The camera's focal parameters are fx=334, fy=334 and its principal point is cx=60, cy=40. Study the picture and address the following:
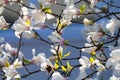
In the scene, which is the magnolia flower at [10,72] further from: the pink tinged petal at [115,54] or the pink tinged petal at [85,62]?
the pink tinged petal at [115,54]

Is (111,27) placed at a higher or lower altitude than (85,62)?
higher

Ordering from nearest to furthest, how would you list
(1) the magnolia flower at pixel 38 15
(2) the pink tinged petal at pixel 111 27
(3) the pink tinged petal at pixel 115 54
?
(3) the pink tinged petal at pixel 115 54 → (2) the pink tinged petal at pixel 111 27 → (1) the magnolia flower at pixel 38 15

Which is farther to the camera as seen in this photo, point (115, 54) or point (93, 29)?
point (93, 29)

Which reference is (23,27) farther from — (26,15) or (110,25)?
(110,25)

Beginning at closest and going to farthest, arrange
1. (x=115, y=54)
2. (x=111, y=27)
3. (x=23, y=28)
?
(x=115, y=54) < (x=111, y=27) < (x=23, y=28)

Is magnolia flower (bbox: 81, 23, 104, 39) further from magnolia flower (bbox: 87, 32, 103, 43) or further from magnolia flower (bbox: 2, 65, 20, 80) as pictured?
magnolia flower (bbox: 2, 65, 20, 80)

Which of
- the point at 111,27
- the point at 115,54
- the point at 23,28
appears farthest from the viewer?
the point at 23,28

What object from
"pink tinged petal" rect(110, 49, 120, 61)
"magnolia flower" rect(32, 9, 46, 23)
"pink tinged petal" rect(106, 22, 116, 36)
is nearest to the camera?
"pink tinged petal" rect(110, 49, 120, 61)

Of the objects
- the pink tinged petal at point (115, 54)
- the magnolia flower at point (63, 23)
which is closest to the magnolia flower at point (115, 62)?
the pink tinged petal at point (115, 54)

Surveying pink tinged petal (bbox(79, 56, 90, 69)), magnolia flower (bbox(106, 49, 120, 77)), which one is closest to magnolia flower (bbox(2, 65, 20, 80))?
pink tinged petal (bbox(79, 56, 90, 69))

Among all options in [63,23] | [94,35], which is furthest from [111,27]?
[63,23]

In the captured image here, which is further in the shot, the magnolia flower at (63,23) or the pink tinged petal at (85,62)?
the magnolia flower at (63,23)

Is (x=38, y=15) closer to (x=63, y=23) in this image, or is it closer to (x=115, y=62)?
(x=63, y=23)

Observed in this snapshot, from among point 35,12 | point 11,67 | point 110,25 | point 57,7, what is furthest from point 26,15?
point 57,7
